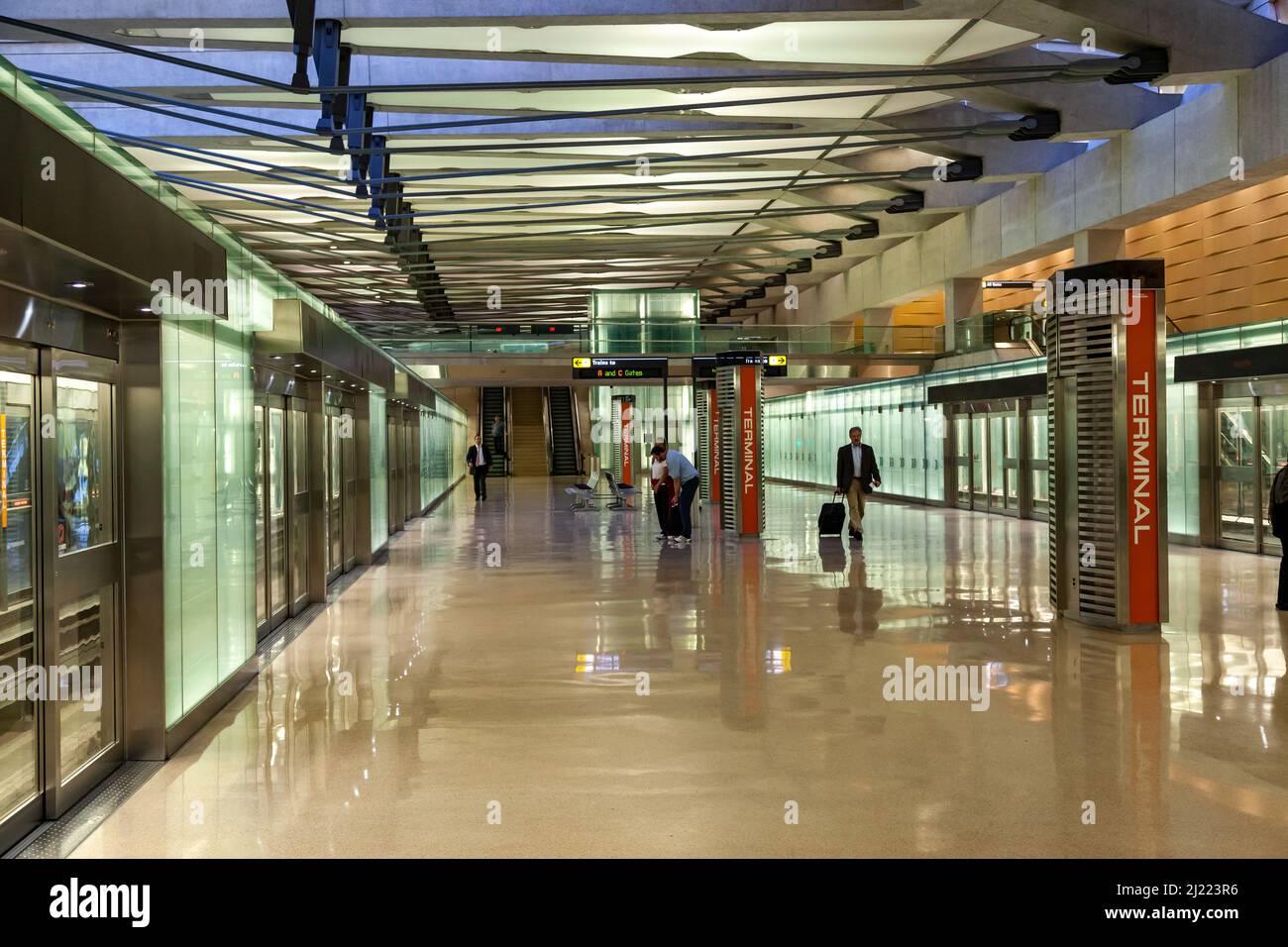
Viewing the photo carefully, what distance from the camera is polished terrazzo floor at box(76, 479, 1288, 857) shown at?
16.1 feet

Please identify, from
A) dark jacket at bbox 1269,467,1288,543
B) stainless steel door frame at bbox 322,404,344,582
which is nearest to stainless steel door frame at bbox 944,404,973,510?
dark jacket at bbox 1269,467,1288,543

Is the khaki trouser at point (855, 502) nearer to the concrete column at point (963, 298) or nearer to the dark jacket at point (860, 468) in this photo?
the dark jacket at point (860, 468)

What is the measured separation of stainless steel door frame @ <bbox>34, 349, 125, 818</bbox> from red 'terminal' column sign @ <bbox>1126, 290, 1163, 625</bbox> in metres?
7.81

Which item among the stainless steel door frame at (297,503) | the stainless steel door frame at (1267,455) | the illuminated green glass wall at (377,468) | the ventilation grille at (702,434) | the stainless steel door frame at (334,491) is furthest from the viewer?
the ventilation grille at (702,434)

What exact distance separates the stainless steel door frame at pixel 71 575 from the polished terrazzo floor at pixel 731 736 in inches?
12.1

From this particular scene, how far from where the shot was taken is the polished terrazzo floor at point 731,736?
4918 mm

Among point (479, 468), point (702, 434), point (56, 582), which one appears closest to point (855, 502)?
point (702, 434)

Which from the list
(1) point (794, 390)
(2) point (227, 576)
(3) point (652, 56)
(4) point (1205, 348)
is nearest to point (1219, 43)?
(4) point (1205, 348)

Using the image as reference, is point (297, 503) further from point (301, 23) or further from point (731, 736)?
point (731, 736)

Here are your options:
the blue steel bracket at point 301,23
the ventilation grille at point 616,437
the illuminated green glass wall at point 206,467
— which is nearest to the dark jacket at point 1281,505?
the illuminated green glass wall at point 206,467

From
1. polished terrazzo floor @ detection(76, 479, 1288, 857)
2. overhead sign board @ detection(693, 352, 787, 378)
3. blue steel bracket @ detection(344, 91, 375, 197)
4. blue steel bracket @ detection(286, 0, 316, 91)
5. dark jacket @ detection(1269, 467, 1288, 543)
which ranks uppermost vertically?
blue steel bracket @ detection(344, 91, 375, 197)

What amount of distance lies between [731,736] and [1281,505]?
718 cm

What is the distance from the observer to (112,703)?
612 centimetres

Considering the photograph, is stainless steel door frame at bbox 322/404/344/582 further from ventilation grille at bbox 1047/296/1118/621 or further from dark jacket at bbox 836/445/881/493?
dark jacket at bbox 836/445/881/493
